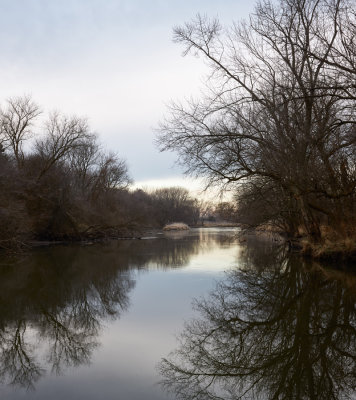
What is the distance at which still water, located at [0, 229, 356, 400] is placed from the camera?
4.77m

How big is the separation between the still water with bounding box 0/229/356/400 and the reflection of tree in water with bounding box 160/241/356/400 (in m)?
0.01

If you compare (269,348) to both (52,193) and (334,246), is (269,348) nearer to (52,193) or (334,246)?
(334,246)

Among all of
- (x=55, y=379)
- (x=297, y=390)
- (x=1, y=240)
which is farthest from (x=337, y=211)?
(x=1, y=240)

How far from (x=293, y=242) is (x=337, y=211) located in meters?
9.56

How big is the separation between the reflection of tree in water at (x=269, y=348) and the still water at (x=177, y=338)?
0.01m

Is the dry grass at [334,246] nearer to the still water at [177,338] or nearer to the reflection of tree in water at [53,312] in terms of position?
the still water at [177,338]

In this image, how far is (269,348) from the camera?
614 centimetres

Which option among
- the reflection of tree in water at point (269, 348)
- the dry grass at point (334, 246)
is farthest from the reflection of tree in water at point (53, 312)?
the dry grass at point (334, 246)

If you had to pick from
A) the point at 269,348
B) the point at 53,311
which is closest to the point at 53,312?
the point at 53,311

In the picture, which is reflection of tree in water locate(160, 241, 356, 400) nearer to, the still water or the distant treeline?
the still water

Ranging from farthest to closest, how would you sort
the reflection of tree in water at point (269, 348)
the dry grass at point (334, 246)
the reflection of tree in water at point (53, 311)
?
1. the dry grass at point (334, 246)
2. the reflection of tree in water at point (53, 311)
3. the reflection of tree in water at point (269, 348)

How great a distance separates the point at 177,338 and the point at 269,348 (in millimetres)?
1451

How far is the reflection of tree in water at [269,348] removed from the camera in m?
4.75

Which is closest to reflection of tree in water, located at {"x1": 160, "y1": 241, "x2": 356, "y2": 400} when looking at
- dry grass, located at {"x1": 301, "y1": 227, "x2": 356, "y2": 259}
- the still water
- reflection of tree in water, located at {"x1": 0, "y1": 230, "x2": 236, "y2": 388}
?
the still water
